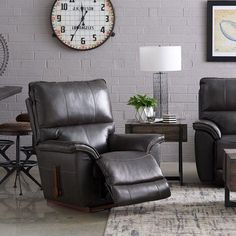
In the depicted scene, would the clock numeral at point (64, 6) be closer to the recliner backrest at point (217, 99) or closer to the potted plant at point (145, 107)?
the potted plant at point (145, 107)

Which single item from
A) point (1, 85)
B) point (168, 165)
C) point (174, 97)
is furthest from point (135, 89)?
point (1, 85)

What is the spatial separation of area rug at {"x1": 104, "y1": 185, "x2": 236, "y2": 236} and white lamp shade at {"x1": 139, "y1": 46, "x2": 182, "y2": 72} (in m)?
1.23

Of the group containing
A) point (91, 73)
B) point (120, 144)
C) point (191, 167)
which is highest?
point (91, 73)

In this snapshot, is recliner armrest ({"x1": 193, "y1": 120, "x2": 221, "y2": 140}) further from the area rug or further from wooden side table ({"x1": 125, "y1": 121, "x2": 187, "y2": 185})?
the area rug

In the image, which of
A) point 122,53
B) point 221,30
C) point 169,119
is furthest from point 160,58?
point 221,30

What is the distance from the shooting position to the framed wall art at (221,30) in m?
7.32

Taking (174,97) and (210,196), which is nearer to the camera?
(210,196)

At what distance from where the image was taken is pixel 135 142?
18.9 ft

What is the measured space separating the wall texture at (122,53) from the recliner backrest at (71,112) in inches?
55.8

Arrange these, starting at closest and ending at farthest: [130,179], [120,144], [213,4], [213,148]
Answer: [130,179], [120,144], [213,148], [213,4]

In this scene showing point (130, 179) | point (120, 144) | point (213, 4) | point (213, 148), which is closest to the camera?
point (130, 179)

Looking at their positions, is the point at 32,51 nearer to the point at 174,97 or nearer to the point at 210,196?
the point at 174,97

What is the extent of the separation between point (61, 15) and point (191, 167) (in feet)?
7.06

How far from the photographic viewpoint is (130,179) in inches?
206
